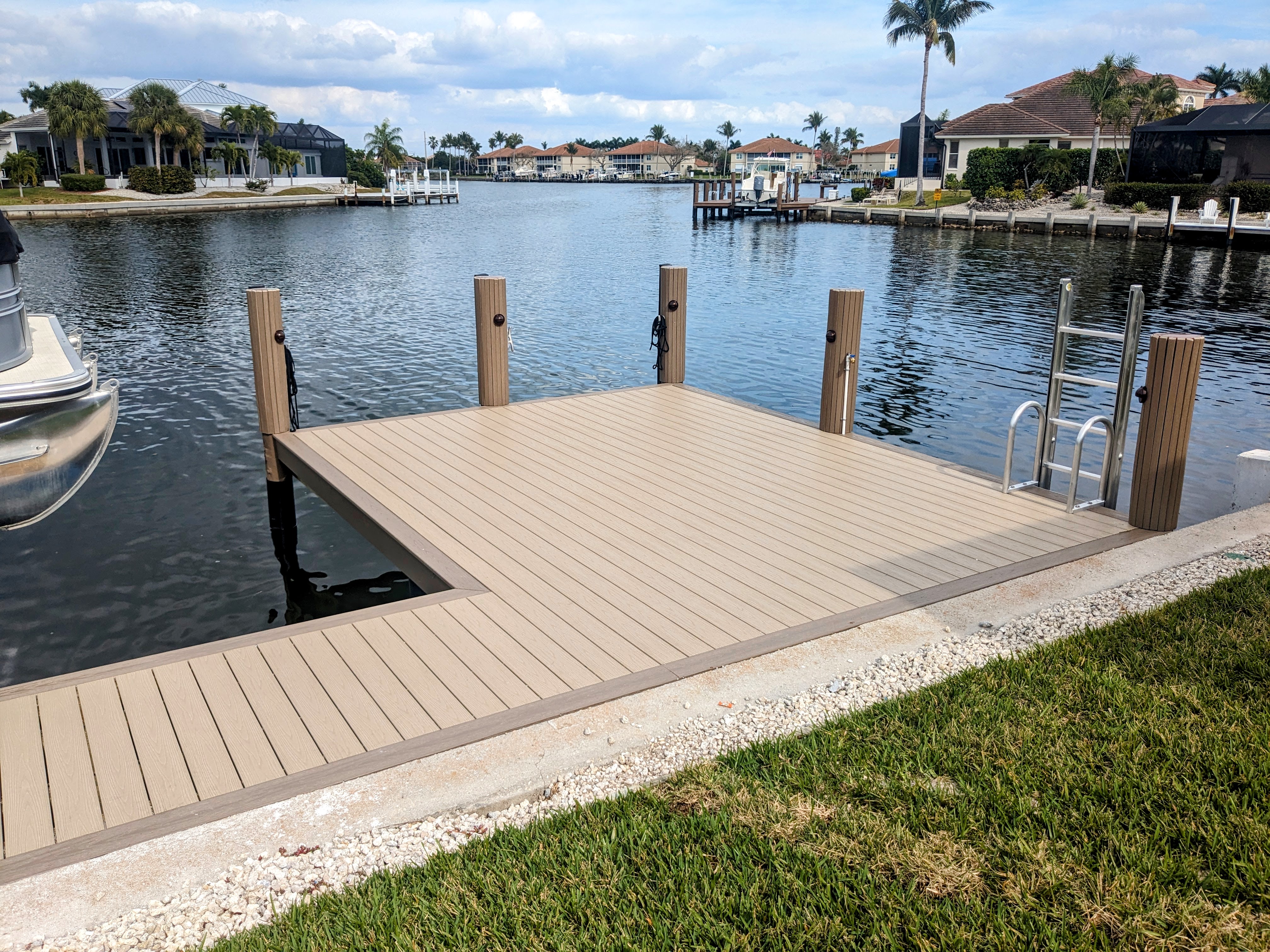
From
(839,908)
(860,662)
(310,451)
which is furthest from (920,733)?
(310,451)

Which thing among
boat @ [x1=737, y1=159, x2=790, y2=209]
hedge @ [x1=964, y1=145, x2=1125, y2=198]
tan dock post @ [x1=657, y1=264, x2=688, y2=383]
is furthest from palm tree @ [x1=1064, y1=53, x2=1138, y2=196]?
tan dock post @ [x1=657, y1=264, x2=688, y2=383]

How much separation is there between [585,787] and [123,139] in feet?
246

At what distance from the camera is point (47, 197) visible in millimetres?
52969

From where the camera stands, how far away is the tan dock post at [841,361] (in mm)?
7633

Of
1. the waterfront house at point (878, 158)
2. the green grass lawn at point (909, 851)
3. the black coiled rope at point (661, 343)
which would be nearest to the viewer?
the green grass lawn at point (909, 851)

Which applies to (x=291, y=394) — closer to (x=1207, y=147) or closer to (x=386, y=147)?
(x=1207, y=147)

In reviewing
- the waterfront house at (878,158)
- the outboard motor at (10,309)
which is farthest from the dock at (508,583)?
the waterfront house at (878,158)

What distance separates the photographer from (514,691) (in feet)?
12.9

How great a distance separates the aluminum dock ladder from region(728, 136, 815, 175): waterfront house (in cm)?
14149

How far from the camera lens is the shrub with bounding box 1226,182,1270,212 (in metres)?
36.2

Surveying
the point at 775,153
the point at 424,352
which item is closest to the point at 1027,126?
the point at 424,352

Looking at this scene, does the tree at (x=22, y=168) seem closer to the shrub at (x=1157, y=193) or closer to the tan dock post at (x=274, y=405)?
the tan dock post at (x=274, y=405)

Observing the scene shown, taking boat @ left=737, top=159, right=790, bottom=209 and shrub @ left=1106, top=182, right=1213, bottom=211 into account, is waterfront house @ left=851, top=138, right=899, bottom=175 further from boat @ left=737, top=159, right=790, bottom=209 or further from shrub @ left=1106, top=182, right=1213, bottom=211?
shrub @ left=1106, top=182, right=1213, bottom=211

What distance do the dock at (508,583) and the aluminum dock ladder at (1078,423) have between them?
165mm
